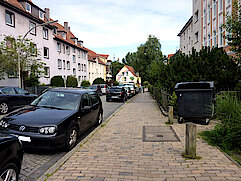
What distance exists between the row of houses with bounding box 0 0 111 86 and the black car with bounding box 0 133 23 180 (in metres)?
22.3

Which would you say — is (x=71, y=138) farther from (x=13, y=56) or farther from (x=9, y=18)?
(x=9, y=18)

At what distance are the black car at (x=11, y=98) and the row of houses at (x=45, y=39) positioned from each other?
11.9 metres

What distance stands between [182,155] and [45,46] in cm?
3107

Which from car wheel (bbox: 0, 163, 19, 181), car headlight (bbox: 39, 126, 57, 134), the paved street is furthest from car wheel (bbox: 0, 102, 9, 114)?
car wheel (bbox: 0, 163, 19, 181)

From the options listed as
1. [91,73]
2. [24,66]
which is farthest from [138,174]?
[91,73]

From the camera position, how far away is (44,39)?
32.0 m

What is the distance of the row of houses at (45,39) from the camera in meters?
24.1

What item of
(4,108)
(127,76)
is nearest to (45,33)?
(4,108)

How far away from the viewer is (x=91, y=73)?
192ft

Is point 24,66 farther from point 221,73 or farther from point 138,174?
point 138,174

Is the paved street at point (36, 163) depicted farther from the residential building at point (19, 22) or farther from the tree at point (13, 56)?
the residential building at point (19, 22)

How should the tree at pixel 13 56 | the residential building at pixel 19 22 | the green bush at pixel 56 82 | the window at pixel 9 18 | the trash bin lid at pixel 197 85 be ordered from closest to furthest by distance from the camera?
1. the trash bin lid at pixel 197 85
2. the tree at pixel 13 56
3. the residential building at pixel 19 22
4. the window at pixel 9 18
5. the green bush at pixel 56 82

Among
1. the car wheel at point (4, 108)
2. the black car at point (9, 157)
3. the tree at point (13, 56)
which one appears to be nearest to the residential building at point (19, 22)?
the tree at point (13, 56)

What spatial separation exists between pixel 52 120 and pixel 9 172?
7.18ft
